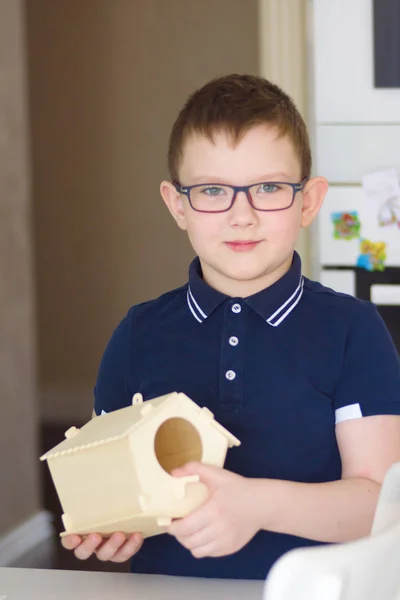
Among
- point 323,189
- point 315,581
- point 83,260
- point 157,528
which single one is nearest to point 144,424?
point 157,528

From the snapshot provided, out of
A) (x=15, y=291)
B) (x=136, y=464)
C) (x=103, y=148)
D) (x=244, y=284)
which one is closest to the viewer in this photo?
(x=136, y=464)

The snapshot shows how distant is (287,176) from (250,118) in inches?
3.4

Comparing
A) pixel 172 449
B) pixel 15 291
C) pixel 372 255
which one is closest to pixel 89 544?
pixel 172 449

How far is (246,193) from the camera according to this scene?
1.07 m

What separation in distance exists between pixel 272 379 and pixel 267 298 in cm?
11

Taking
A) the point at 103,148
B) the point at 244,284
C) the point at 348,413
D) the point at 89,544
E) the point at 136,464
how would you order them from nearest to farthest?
the point at 136,464
the point at 89,544
the point at 348,413
the point at 244,284
the point at 103,148

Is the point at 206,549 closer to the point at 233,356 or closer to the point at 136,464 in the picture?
the point at 136,464

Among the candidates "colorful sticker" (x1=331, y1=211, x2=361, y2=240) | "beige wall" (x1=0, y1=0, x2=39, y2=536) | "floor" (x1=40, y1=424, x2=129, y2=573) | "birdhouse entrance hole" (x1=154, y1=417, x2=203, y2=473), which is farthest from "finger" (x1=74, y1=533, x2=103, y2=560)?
"colorful sticker" (x1=331, y1=211, x2=361, y2=240)

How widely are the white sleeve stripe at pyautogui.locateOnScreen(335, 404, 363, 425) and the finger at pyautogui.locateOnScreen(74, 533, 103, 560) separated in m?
0.33

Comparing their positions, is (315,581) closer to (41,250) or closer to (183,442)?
(183,442)

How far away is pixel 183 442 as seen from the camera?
93 centimetres

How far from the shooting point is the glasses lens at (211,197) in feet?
3.55

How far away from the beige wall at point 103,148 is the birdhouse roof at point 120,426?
10.9 feet

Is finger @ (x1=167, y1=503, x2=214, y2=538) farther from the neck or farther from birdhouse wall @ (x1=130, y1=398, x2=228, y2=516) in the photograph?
the neck
